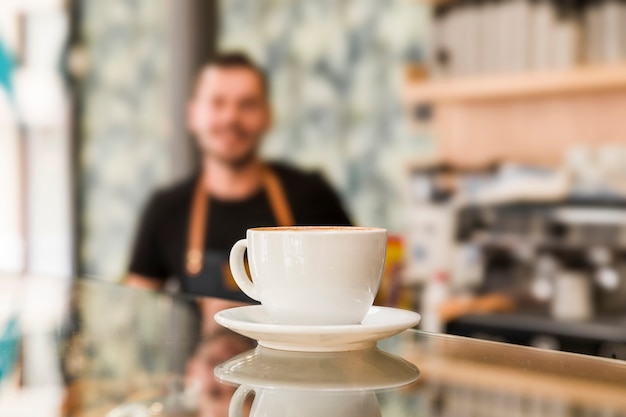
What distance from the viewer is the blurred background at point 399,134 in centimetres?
265

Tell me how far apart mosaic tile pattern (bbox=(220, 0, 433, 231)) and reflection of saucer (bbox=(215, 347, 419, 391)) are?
9.87ft

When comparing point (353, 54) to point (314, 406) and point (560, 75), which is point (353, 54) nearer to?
point (560, 75)

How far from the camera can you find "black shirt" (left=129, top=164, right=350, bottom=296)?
8.91 ft

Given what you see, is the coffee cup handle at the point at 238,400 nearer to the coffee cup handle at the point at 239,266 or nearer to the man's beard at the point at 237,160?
the coffee cup handle at the point at 239,266

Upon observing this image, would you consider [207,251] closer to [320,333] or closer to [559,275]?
[559,275]

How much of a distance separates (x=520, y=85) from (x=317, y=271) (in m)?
2.45

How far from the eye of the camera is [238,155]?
2.86 meters

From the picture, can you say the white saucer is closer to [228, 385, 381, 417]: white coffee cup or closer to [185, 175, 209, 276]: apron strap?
[228, 385, 381, 417]: white coffee cup

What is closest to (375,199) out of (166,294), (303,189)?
(303,189)

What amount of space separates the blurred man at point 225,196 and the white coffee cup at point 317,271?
1989 mm

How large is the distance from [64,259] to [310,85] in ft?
7.67

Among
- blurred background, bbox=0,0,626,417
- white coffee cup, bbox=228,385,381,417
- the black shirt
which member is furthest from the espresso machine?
white coffee cup, bbox=228,385,381,417

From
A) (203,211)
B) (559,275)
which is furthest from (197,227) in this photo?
(559,275)

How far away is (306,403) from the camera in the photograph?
1.58ft
